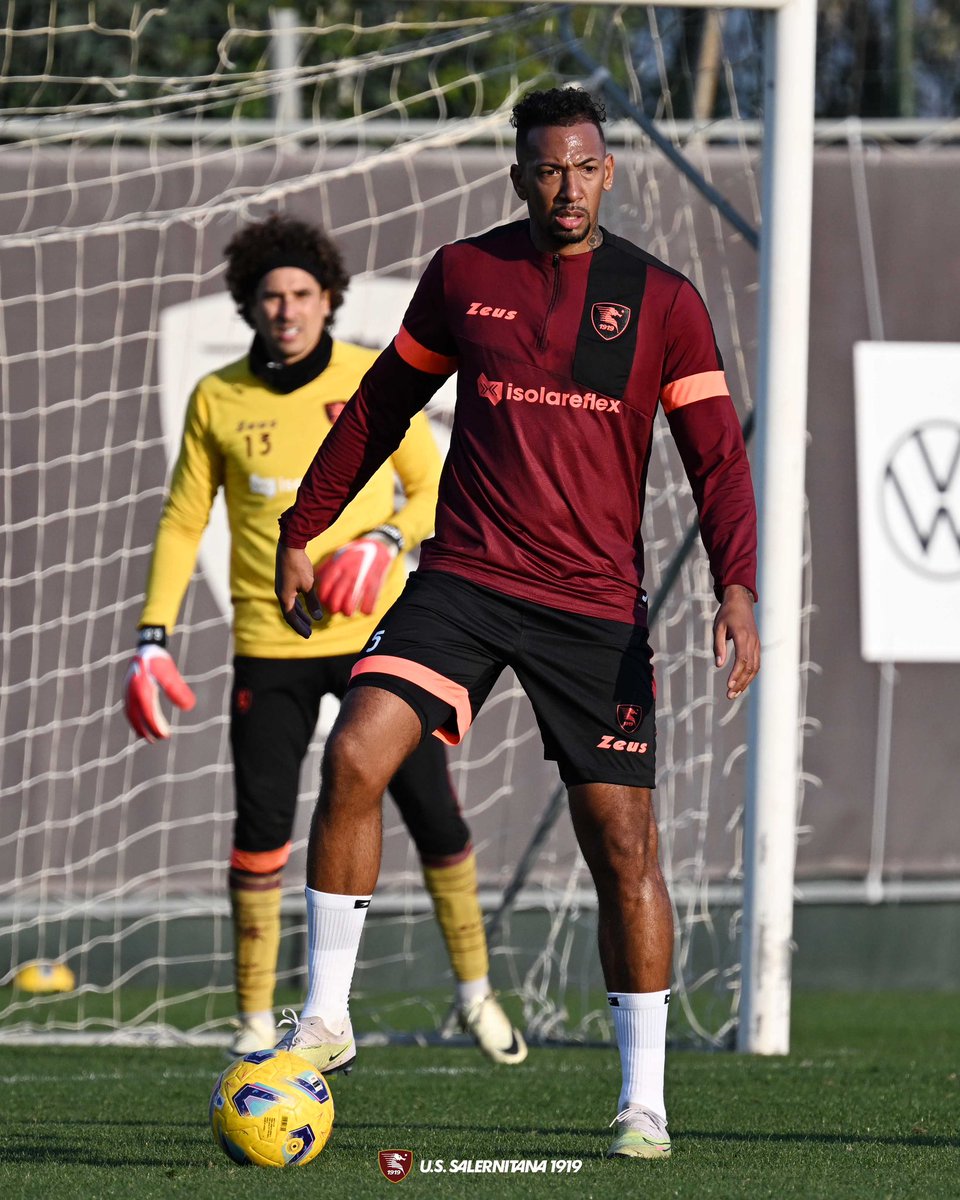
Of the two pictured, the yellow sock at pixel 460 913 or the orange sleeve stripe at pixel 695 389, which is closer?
the orange sleeve stripe at pixel 695 389

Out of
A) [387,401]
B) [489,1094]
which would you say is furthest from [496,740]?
[387,401]

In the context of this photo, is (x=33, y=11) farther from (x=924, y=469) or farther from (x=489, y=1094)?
(x=489, y=1094)

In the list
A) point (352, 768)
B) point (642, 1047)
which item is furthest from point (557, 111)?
point (642, 1047)

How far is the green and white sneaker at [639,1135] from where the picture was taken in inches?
142

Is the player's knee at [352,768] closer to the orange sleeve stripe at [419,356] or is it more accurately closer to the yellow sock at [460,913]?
the orange sleeve stripe at [419,356]

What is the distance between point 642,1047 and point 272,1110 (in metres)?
0.75

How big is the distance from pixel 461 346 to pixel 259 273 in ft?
6.68

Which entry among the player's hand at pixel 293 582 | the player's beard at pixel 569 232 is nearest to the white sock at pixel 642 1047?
the player's hand at pixel 293 582

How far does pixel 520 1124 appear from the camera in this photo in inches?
167

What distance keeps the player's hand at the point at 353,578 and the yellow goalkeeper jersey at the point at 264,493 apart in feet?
1.19

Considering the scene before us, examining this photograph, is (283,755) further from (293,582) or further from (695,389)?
(695,389)

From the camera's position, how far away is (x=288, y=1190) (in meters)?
3.25

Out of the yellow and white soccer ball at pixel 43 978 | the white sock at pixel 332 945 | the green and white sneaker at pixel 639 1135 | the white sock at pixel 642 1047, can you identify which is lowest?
the yellow and white soccer ball at pixel 43 978

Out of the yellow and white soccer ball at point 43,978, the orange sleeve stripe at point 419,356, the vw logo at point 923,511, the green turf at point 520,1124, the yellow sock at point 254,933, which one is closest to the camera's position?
the green turf at point 520,1124
